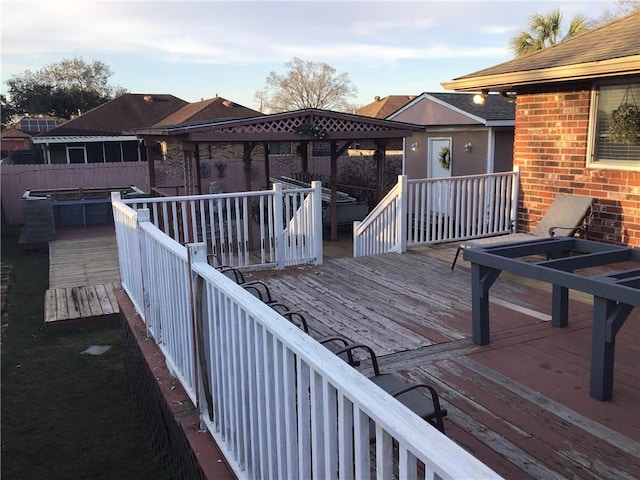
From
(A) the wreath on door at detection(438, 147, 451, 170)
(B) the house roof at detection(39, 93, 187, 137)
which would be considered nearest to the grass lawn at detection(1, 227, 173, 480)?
(A) the wreath on door at detection(438, 147, 451, 170)

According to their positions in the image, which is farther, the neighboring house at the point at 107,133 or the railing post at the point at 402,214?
the neighboring house at the point at 107,133

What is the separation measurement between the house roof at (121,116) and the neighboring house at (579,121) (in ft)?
66.2

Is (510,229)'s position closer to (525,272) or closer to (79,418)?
(525,272)

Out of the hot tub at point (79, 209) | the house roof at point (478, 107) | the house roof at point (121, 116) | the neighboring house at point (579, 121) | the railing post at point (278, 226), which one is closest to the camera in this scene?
the neighboring house at point (579, 121)

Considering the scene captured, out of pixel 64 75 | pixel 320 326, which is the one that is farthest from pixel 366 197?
pixel 64 75

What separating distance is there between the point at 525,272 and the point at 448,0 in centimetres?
770

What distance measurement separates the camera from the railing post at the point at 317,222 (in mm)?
6055

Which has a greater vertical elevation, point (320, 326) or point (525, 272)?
point (525, 272)

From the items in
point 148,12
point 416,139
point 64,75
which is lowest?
point 416,139

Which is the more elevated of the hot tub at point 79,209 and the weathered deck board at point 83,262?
the hot tub at point 79,209

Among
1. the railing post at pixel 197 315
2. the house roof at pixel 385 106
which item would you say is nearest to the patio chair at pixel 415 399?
the railing post at pixel 197 315

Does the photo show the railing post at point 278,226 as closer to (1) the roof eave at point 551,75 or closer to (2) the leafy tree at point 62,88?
(1) the roof eave at point 551,75

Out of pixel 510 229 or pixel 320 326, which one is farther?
pixel 510 229

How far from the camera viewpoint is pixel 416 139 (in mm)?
14039
